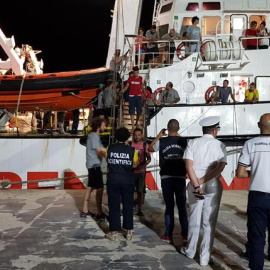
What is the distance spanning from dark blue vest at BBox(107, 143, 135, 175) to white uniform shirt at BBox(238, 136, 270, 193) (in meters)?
1.78

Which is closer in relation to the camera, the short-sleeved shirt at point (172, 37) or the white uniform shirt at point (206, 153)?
the white uniform shirt at point (206, 153)

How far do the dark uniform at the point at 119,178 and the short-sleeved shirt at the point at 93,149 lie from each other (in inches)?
47.5

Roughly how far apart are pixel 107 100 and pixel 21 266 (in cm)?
633

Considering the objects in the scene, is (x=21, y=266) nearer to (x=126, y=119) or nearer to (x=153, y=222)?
(x=153, y=222)

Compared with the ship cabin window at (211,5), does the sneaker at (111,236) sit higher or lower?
lower

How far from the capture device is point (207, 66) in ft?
33.9

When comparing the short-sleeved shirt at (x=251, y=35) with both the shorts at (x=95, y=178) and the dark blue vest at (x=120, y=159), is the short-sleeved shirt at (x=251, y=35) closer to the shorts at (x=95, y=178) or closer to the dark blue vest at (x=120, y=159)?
the shorts at (x=95, y=178)

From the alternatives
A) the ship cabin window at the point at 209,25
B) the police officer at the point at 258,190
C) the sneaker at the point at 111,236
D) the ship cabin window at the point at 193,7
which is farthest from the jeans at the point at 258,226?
the ship cabin window at the point at 193,7

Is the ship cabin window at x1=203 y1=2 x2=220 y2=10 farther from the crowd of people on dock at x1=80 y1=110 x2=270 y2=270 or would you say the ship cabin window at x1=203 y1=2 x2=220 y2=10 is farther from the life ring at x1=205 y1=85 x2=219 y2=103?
the crowd of people on dock at x1=80 y1=110 x2=270 y2=270

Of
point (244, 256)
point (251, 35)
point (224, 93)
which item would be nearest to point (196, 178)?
point (244, 256)

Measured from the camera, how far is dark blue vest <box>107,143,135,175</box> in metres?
5.06

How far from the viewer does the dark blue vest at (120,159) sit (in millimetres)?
5059

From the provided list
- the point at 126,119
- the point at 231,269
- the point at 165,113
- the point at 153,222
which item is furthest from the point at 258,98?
the point at 231,269

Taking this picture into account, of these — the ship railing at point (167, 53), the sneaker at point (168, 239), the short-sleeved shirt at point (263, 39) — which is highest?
the short-sleeved shirt at point (263, 39)
